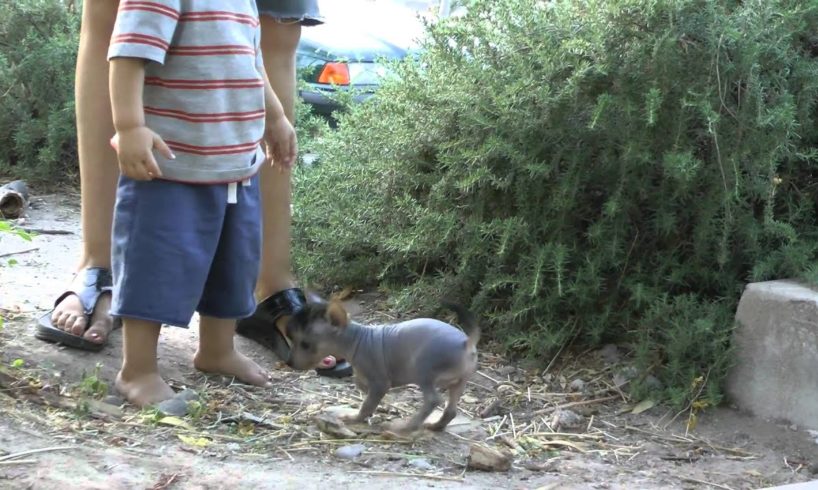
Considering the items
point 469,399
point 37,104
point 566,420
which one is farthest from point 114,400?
point 37,104

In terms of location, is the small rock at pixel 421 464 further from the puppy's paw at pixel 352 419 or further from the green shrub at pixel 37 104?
the green shrub at pixel 37 104

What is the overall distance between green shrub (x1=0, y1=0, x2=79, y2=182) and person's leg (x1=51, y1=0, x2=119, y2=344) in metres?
3.22

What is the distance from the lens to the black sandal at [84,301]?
3674 mm

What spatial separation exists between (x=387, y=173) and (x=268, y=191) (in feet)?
2.60

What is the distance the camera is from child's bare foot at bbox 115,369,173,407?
3.32 m

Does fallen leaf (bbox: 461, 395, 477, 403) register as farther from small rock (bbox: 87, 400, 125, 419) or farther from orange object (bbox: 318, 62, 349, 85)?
orange object (bbox: 318, 62, 349, 85)

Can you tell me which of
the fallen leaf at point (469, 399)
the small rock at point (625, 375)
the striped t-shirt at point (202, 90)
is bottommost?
the fallen leaf at point (469, 399)

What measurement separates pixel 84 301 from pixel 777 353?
7.95ft

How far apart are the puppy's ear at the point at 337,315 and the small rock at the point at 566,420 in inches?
33.6

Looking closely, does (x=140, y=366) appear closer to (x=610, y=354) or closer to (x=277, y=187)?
(x=277, y=187)

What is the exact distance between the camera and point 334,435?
3.20 meters

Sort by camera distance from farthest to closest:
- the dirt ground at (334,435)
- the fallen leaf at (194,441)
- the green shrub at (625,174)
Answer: the green shrub at (625,174) < the fallen leaf at (194,441) < the dirt ground at (334,435)

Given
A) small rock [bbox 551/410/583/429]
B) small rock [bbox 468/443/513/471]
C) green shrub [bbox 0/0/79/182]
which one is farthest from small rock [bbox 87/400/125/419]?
green shrub [bbox 0/0/79/182]

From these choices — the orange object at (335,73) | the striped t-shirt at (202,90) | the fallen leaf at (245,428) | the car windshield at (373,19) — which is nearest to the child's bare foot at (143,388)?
the fallen leaf at (245,428)
